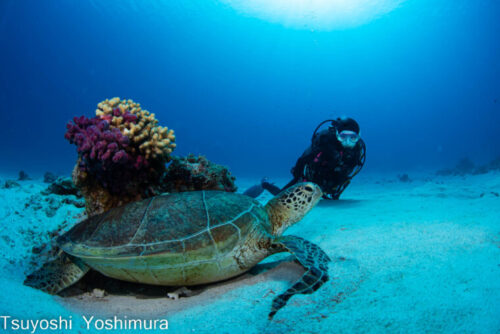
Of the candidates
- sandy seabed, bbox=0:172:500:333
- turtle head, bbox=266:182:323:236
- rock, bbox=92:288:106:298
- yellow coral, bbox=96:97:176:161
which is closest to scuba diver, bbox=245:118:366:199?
sandy seabed, bbox=0:172:500:333

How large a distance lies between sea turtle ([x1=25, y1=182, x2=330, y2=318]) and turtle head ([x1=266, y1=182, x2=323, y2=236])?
1.87 ft

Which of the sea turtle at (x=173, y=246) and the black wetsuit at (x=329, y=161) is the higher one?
the black wetsuit at (x=329, y=161)

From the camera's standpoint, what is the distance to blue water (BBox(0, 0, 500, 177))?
61.1 m

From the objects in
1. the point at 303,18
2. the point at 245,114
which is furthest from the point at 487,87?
the point at 245,114

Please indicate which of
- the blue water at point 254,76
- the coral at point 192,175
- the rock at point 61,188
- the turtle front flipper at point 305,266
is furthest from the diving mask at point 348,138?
the blue water at point 254,76

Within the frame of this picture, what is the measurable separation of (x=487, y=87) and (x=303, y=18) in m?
91.4

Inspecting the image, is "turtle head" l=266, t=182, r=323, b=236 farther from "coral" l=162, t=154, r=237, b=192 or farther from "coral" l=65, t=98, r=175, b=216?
"coral" l=65, t=98, r=175, b=216

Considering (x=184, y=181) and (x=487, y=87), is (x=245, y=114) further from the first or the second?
(x=184, y=181)

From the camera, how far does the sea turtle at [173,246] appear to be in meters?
2.04

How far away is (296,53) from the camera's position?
289ft

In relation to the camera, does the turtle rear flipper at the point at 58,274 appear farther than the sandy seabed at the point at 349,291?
Yes

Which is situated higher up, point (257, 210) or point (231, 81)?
point (231, 81)

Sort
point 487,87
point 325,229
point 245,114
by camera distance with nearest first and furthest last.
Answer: point 325,229 < point 487,87 < point 245,114

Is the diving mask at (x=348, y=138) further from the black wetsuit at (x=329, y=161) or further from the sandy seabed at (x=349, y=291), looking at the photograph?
the sandy seabed at (x=349, y=291)
